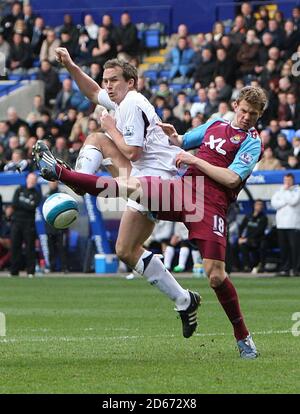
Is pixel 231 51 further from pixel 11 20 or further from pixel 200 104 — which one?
pixel 11 20

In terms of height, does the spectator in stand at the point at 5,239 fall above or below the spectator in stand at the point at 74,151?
below

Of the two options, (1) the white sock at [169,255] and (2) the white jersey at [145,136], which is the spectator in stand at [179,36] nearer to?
(1) the white sock at [169,255]

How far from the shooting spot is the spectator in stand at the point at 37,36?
28859 millimetres

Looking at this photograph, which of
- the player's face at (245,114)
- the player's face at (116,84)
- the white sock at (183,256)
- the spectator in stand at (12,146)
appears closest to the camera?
the player's face at (245,114)

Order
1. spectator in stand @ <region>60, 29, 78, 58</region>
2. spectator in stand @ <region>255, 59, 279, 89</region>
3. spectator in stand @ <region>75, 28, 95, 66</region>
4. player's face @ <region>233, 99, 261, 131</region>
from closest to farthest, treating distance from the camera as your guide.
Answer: player's face @ <region>233, 99, 261, 131</region> → spectator in stand @ <region>255, 59, 279, 89</region> → spectator in stand @ <region>75, 28, 95, 66</region> → spectator in stand @ <region>60, 29, 78, 58</region>

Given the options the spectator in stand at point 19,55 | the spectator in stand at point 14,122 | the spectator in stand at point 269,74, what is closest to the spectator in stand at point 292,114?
the spectator in stand at point 269,74

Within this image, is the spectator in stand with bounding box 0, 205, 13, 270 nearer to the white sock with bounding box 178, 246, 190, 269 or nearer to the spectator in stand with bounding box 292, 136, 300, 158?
the white sock with bounding box 178, 246, 190, 269

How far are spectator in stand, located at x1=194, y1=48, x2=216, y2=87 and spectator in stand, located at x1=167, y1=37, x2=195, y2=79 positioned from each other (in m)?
0.84

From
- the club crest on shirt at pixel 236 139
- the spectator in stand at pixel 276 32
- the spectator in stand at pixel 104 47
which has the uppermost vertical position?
the spectator in stand at pixel 104 47

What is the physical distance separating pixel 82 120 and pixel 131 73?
15108mm

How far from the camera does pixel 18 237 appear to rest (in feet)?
74.1

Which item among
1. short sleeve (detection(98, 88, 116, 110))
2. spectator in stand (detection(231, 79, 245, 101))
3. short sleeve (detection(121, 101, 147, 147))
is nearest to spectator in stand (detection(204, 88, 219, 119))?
spectator in stand (detection(231, 79, 245, 101))

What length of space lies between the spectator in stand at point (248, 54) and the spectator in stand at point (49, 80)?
5382 mm

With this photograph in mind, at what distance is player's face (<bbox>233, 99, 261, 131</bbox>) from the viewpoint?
352 inches
